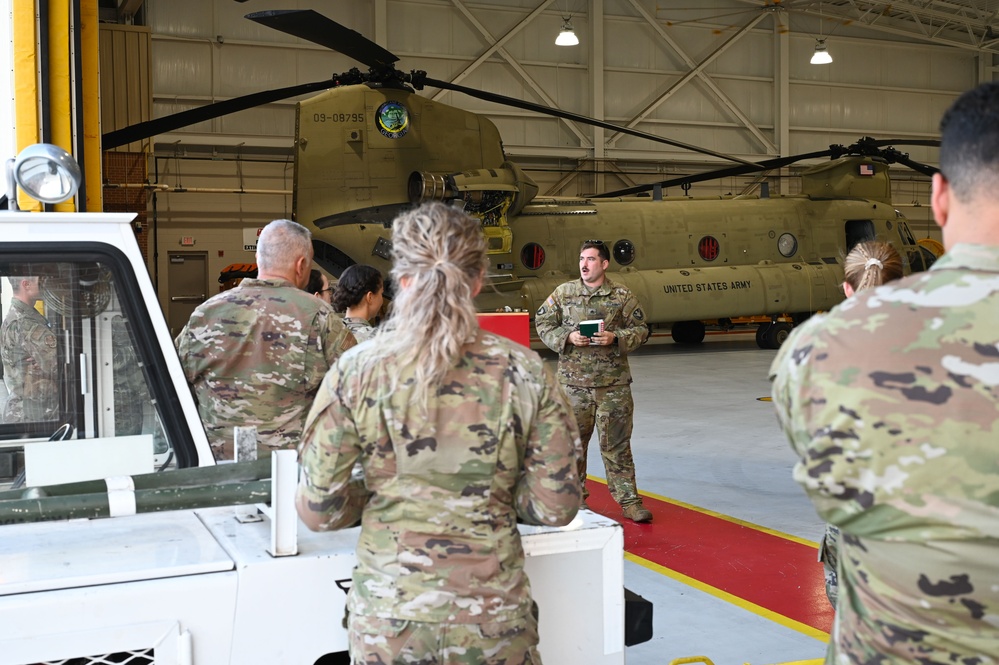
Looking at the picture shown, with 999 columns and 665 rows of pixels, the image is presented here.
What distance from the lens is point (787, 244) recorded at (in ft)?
60.6

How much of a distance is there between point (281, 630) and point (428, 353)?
666 mm

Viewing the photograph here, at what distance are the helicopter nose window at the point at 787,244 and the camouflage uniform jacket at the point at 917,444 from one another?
1732cm

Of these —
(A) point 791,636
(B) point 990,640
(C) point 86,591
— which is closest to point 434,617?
(C) point 86,591

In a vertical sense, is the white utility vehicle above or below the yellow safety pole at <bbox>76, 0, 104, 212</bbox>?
below

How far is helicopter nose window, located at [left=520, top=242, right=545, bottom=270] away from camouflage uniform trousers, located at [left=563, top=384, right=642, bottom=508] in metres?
9.58

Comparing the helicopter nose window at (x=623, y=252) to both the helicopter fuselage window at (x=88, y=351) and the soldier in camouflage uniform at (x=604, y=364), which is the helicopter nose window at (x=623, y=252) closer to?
the soldier in camouflage uniform at (x=604, y=364)

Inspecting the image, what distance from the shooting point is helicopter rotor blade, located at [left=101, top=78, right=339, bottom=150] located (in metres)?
9.78

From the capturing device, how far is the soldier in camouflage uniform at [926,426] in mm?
1625

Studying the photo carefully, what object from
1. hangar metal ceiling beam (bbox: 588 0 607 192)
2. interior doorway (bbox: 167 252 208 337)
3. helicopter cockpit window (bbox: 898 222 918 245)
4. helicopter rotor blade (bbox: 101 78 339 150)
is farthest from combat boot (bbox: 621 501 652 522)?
hangar metal ceiling beam (bbox: 588 0 607 192)

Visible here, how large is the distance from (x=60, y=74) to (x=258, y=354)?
3.69ft

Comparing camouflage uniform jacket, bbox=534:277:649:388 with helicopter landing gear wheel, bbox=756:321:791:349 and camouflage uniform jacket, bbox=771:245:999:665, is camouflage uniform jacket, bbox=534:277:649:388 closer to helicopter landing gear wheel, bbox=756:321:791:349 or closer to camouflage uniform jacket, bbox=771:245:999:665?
camouflage uniform jacket, bbox=771:245:999:665

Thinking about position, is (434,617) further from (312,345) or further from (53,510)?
(312,345)

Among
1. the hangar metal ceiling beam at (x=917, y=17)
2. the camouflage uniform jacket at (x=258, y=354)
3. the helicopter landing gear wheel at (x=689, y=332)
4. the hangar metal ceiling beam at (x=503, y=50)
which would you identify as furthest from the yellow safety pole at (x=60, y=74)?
the hangar metal ceiling beam at (x=917, y=17)

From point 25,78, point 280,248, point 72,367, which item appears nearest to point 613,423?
point 280,248
